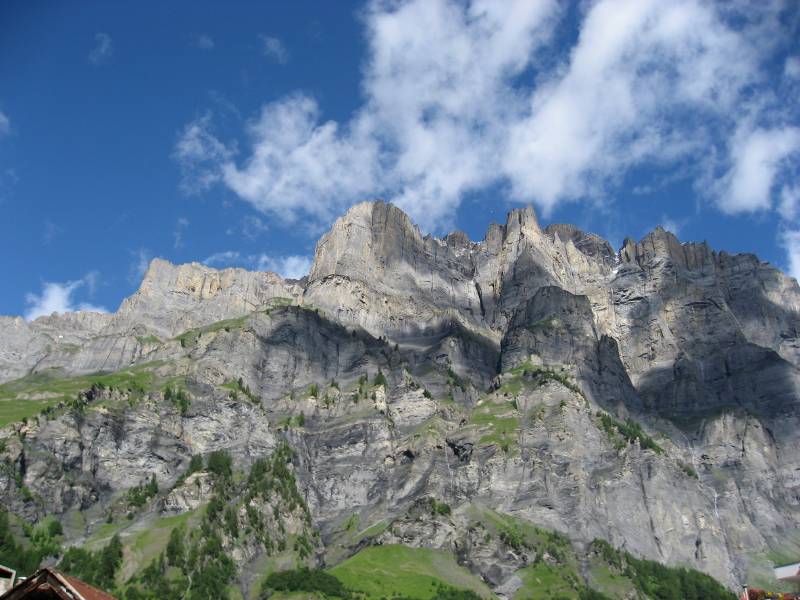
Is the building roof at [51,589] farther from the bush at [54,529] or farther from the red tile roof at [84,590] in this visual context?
the bush at [54,529]

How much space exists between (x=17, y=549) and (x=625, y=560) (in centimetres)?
12686

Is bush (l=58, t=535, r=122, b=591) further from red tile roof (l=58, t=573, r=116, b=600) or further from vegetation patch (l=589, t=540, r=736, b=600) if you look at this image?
red tile roof (l=58, t=573, r=116, b=600)

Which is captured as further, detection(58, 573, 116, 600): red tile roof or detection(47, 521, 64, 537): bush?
detection(47, 521, 64, 537): bush

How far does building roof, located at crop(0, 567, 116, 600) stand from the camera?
1957cm

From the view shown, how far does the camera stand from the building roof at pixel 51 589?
64.2ft

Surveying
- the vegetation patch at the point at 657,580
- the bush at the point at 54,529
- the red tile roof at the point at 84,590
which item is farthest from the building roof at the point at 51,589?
the bush at the point at 54,529

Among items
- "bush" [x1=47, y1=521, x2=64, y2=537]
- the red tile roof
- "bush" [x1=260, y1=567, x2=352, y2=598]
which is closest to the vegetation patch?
"bush" [x1=260, y1=567, x2=352, y2=598]

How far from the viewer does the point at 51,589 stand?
20.2 meters

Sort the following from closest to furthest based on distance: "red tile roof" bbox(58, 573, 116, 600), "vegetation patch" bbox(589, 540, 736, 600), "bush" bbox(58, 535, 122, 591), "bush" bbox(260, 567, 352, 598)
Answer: "red tile roof" bbox(58, 573, 116, 600) < "bush" bbox(260, 567, 352, 598) < "bush" bbox(58, 535, 122, 591) < "vegetation patch" bbox(589, 540, 736, 600)

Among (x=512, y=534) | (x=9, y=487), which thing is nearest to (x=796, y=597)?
(x=512, y=534)

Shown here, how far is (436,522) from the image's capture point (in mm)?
196875

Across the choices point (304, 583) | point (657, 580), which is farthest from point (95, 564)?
point (657, 580)

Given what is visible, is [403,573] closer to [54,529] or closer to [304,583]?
[304,583]

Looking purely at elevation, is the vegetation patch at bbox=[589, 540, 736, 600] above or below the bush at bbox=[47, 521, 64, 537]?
below
